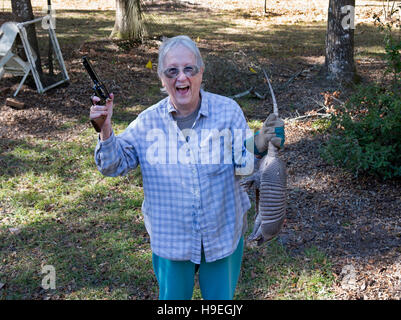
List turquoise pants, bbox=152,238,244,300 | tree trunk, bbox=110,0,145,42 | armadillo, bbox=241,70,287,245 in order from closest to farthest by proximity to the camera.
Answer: armadillo, bbox=241,70,287,245 < turquoise pants, bbox=152,238,244,300 < tree trunk, bbox=110,0,145,42

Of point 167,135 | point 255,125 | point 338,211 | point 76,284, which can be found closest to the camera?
point 167,135

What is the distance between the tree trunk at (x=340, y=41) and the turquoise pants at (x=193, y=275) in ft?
19.6

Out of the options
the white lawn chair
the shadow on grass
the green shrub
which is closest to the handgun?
the shadow on grass

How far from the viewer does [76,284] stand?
3.78m

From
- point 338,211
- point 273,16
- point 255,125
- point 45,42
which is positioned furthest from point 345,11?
point 273,16

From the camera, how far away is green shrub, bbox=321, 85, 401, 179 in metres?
4.66

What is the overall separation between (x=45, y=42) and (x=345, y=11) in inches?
264

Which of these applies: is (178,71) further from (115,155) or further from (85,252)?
(85,252)

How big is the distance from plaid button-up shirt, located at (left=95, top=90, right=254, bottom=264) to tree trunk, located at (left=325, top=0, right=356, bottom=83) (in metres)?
5.90

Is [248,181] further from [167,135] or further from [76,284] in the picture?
[76,284]

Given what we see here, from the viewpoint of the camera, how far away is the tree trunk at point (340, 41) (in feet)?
24.8

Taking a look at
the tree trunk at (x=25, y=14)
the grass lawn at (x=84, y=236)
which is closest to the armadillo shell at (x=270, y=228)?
the grass lawn at (x=84, y=236)

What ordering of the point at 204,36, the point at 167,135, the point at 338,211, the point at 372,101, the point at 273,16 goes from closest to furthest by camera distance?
the point at 167,135, the point at 338,211, the point at 372,101, the point at 204,36, the point at 273,16

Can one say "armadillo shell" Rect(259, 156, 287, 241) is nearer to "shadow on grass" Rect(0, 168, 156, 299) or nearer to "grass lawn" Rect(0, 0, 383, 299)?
"grass lawn" Rect(0, 0, 383, 299)
